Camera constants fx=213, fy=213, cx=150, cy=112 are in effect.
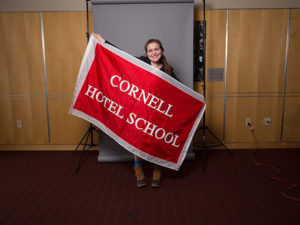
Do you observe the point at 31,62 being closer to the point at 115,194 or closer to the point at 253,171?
the point at 115,194

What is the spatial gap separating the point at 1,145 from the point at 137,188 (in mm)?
2247

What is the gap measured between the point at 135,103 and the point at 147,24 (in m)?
1.02

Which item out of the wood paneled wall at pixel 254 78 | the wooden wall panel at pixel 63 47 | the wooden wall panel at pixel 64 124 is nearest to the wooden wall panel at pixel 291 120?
the wood paneled wall at pixel 254 78

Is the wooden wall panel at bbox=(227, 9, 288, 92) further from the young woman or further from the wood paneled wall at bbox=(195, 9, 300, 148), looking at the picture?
the young woman

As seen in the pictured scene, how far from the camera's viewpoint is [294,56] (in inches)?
112

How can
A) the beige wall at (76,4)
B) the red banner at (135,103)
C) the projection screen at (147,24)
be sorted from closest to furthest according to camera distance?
the red banner at (135,103)
the projection screen at (147,24)
the beige wall at (76,4)

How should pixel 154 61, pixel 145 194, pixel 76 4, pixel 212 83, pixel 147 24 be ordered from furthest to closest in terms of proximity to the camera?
pixel 212 83 → pixel 76 4 → pixel 147 24 → pixel 154 61 → pixel 145 194

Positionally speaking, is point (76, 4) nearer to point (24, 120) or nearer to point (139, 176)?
point (24, 120)

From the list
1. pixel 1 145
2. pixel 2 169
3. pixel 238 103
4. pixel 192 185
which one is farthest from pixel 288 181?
pixel 1 145

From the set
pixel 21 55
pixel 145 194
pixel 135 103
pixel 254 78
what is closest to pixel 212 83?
pixel 254 78

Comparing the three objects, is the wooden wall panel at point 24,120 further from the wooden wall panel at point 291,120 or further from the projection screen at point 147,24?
the wooden wall panel at point 291,120

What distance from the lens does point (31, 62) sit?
2.83 metres

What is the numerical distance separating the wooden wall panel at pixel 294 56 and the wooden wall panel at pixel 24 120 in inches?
132

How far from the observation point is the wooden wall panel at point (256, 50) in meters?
2.78
